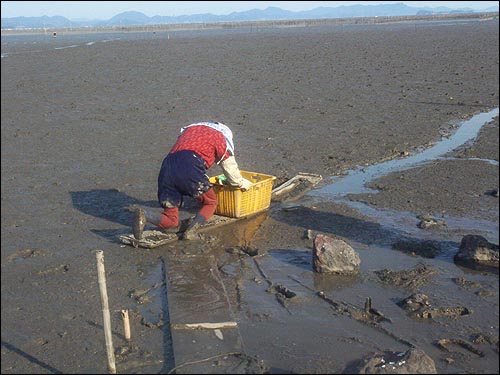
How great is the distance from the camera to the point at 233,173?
7.80 meters

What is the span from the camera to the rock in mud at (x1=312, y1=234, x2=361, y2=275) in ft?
21.3

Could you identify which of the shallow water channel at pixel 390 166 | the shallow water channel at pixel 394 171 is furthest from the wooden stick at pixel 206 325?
the shallow water channel at pixel 390 166

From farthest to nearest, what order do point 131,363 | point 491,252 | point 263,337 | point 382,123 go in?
1. point 382,123
2. point 491,252
3. point 263,337
4. point 131,363

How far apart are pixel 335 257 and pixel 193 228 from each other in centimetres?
Result: 193

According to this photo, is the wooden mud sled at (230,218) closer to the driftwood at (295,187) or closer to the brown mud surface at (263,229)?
the driftwood at (295,187)

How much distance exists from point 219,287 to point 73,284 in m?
1.52

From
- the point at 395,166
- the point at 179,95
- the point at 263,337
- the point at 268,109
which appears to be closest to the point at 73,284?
the point at 263,337

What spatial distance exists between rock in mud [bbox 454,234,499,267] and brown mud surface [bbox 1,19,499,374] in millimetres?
195

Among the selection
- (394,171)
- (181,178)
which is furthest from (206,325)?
(394,171)

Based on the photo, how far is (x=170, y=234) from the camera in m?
7.54

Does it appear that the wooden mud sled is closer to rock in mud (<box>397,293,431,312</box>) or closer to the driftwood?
the driftwood

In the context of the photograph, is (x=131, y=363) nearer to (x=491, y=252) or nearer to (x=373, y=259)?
(x=373, y=259)

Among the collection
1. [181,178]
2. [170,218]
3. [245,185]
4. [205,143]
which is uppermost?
[205,143]

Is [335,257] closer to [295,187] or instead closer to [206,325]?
[206,325]
